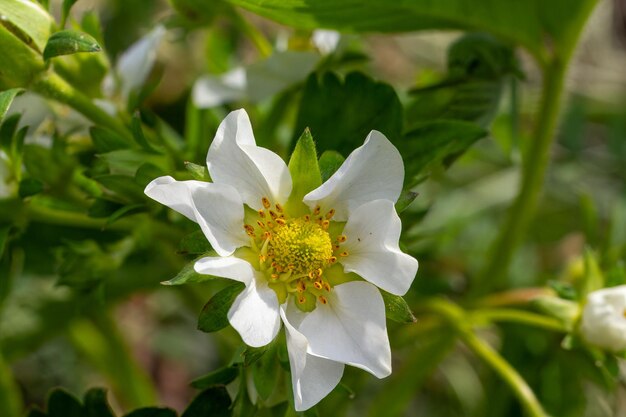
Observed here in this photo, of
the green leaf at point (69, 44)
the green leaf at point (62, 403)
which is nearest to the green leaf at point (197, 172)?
the green leaf at point (69, 44)

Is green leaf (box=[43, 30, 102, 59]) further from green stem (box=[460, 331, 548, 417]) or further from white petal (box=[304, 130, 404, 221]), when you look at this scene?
green stem (box=[460, 331, 548, 417])

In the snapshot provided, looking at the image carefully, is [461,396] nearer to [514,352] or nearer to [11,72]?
[514,352]

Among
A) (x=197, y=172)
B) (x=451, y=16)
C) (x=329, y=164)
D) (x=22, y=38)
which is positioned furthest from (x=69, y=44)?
(x=451, y=16)

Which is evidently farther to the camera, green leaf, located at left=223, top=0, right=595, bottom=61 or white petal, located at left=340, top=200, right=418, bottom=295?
green leaf, located at left=223, top=0, right=595, bottom=61

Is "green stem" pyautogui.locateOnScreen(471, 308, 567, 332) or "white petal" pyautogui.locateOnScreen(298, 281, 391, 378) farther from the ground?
"white petal" pyautogui.locateOnScreen(298, 281, 391, 378)

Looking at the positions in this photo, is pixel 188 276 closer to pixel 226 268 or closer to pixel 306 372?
pixel 226 268

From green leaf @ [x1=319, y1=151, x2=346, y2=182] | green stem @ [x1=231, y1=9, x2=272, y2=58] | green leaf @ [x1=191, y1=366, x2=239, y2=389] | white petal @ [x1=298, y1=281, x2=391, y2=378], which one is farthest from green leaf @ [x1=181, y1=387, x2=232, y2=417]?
green stem @ [x1=231, y1=9, x2=272, y2=58]
